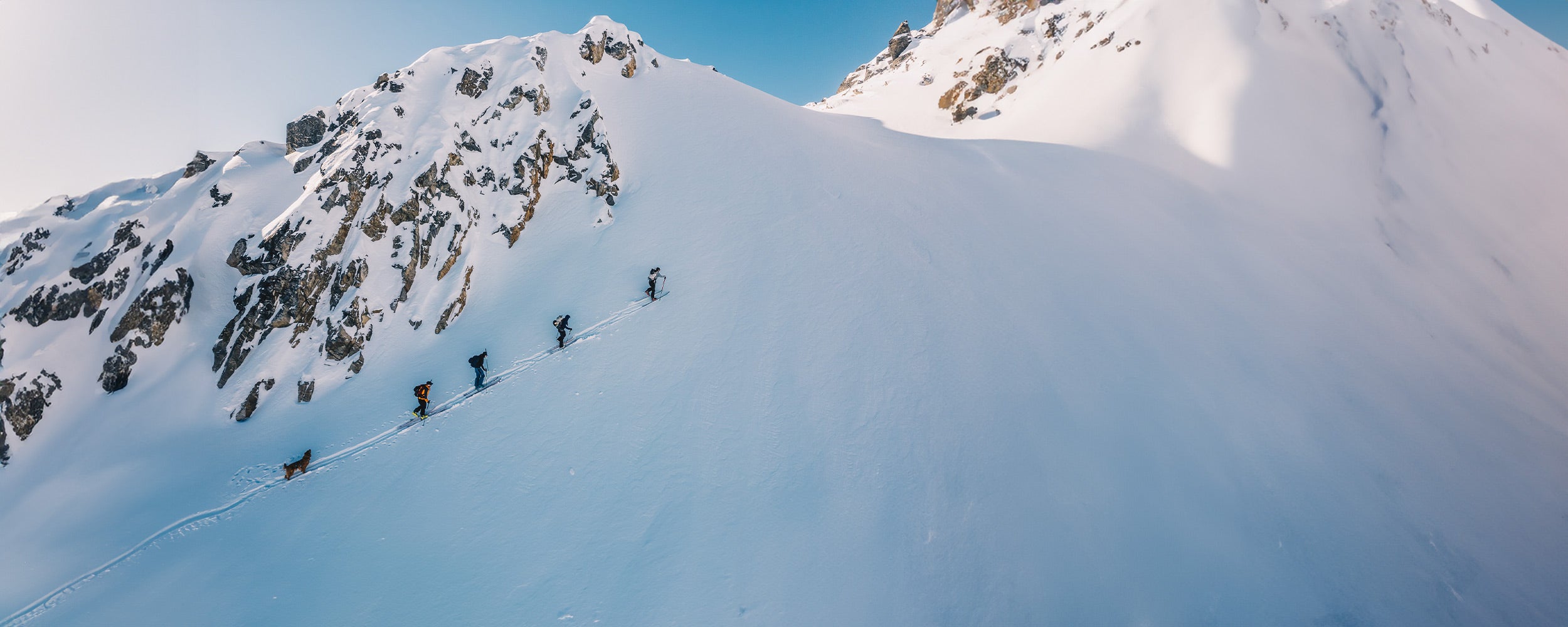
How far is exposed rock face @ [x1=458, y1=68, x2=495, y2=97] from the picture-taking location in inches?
691

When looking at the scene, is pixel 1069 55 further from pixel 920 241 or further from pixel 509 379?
pixel 509 379

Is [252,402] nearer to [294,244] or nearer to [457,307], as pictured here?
[294,244]

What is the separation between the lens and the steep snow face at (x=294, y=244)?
39.2 feet

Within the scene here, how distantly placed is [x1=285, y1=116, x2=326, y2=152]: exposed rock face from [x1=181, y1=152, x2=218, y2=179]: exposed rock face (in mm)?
2037

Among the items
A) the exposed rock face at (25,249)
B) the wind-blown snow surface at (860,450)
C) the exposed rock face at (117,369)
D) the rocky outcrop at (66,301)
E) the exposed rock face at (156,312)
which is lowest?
the wind-blown snow surface at (860,450)

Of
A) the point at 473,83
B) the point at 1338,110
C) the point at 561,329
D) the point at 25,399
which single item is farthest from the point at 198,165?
the point at 1338,110

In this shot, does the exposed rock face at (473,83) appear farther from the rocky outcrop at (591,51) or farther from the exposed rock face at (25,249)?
the exposed rock face at (25,249)

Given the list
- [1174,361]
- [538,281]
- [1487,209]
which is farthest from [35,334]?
[1487,209]

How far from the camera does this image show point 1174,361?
12.4 m

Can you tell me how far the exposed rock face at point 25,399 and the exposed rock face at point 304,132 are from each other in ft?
28.9

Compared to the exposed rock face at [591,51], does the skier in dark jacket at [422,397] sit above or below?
below

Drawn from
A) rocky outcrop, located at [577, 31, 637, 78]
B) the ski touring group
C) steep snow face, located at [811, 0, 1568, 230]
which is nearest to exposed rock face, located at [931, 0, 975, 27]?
steep snow face, located at [811, 0, 1568, 230]

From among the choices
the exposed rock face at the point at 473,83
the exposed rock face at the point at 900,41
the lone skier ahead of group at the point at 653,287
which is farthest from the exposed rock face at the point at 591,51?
the exposed rock face at the point at 900,41

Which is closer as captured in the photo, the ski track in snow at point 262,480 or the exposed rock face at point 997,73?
the ski track in snow at point 262,480
